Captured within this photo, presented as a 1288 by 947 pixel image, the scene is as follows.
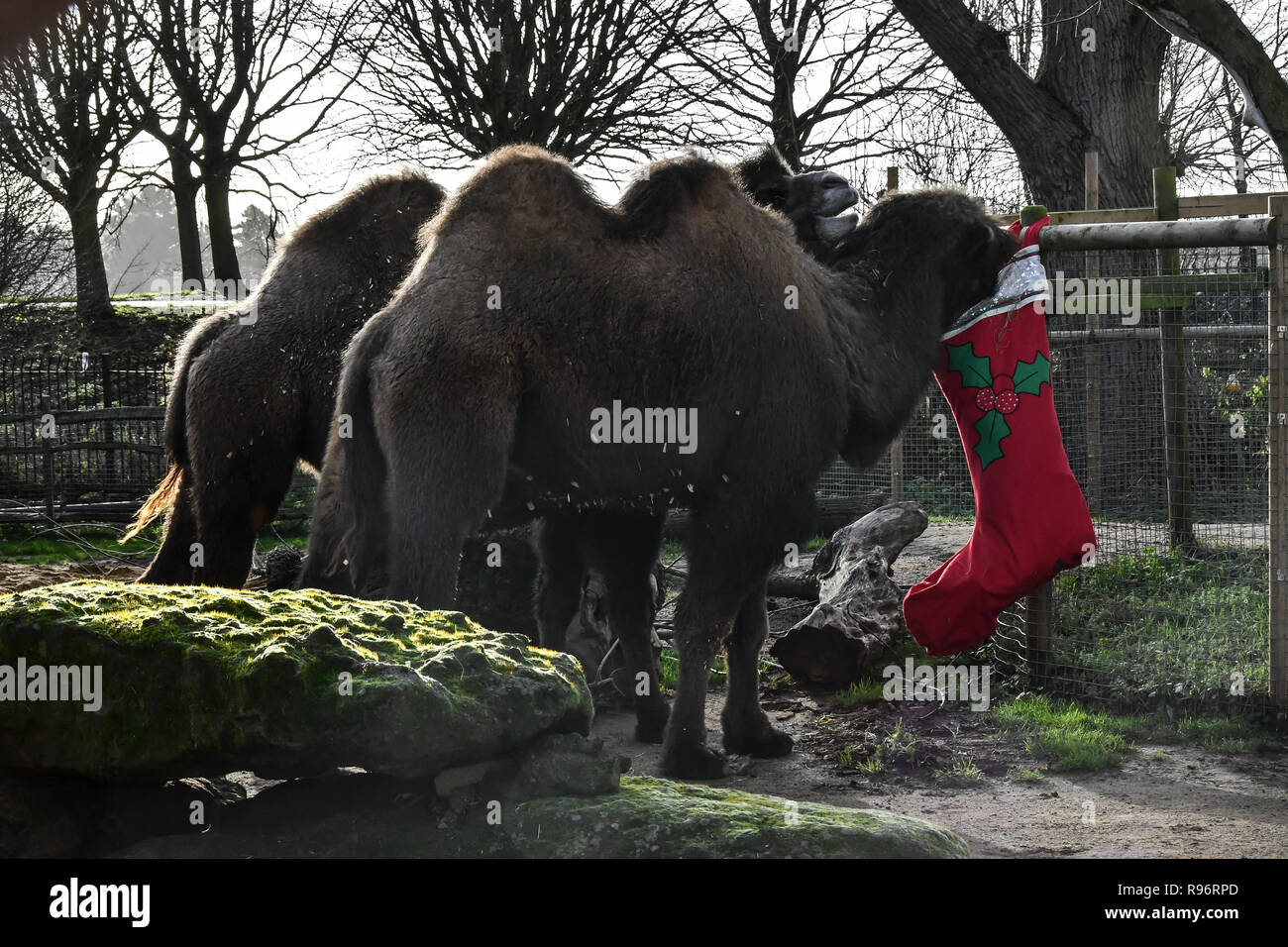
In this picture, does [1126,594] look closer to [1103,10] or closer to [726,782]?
[726,782]

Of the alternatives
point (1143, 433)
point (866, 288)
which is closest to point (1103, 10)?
point (1143, 433)

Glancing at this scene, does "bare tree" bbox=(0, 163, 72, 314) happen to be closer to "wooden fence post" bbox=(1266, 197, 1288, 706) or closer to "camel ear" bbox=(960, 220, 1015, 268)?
"camel ear" bbox=(960, 220, 1015, 268)

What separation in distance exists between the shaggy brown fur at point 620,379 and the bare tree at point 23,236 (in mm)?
10317

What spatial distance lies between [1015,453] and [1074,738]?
1362 millimetres

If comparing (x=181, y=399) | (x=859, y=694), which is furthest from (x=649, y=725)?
(x=181, y=399)

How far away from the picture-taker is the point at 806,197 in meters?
5.89

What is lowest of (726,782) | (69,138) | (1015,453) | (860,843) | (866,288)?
(726,782)

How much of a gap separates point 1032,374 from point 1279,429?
4.08 ft

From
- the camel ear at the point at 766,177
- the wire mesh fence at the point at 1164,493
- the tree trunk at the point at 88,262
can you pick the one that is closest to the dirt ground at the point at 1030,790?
the wire mesh fence at the point at 1164,493

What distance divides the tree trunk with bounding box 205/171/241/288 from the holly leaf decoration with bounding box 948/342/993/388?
16.2m

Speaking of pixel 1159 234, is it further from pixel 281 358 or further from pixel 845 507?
pixel 845 507

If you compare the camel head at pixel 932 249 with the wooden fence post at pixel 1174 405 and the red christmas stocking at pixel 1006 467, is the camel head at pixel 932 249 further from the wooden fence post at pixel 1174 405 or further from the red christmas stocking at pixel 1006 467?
the wooden fence post at pixel 1174 405

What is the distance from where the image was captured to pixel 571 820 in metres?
3.13

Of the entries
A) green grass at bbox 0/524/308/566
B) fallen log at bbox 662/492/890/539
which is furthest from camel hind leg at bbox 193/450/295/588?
green grass at bbox 0/524/308/566
